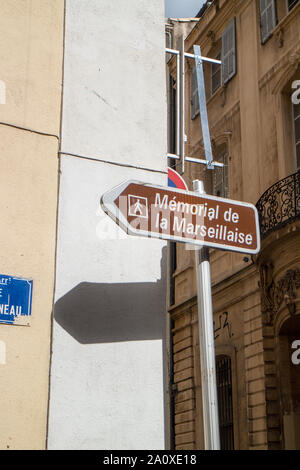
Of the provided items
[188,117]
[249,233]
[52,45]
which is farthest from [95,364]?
[188,117]

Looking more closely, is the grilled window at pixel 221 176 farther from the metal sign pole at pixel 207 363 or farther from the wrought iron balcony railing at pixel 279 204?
the metal sign pole at pixel 207 363

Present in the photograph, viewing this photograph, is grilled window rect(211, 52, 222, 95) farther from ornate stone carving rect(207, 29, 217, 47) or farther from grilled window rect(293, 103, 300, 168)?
grilled window rect(293, 103, 300, 168)

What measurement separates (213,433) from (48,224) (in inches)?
73.6

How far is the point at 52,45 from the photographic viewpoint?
5.38 m

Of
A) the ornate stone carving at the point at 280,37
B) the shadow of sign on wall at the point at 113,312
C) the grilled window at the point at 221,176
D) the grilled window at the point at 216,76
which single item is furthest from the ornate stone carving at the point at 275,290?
the shadow of sign on wall at the point at 113,312

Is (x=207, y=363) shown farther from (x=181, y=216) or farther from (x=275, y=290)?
(x=275, y=290)

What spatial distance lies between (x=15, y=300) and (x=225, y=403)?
12.2m

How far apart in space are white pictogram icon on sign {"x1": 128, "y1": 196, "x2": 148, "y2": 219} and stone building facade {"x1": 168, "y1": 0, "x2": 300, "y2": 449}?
9216 mm

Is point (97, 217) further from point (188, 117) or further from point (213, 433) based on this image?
point (188, 117)

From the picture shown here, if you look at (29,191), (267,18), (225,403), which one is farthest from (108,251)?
(267,18)

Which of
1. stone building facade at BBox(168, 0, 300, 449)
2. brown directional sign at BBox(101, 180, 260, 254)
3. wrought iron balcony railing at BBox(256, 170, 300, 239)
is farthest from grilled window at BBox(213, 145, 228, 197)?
brown directional sign at BBox(101, 180, 260, 254)

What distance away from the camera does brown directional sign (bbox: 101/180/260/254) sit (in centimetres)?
432

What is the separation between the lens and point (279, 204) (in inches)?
571

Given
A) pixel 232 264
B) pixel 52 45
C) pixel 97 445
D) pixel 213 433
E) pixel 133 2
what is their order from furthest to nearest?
1. pixel 232 264
2. pixel 133 2
3. pixel 52 45
4. pixel 97 445
5. pixel 213 433
